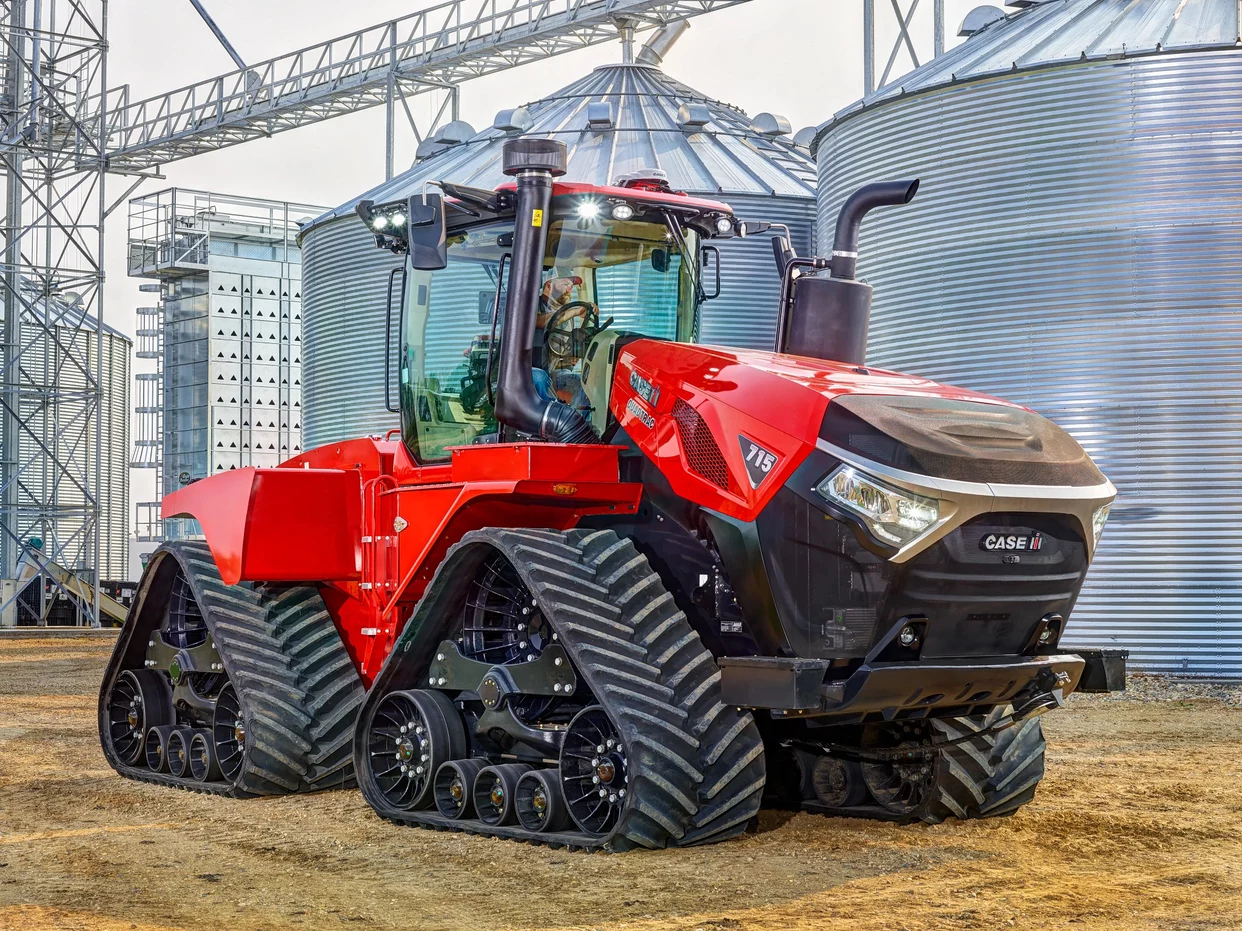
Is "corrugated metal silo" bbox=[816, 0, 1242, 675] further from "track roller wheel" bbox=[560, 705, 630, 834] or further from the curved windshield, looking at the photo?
"track roller wheel" bbox=[560, 705, 630, 834]

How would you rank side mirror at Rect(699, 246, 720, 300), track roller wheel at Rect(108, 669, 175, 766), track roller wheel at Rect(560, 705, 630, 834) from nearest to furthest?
track roller wheel at Rect(560, 705, 630, 834)
side mirror at Rect(699, 246, 720, 300)
track roller wheel at Rect(108, 669, 175, 766)

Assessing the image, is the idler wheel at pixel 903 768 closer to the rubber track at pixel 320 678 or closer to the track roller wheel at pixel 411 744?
the track roller wheel at pixel 411 744

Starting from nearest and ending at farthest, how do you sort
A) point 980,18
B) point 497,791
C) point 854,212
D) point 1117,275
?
point 497,791 < point 854,212 < point 1117,275 < point 980,18

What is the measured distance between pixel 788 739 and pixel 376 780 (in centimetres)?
214

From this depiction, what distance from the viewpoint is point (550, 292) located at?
7.91 m

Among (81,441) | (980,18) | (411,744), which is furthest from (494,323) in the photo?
(81,441)

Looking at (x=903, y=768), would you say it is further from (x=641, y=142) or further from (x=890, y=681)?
(x=641, y=142)

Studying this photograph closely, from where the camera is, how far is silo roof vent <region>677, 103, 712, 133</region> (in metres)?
23.8

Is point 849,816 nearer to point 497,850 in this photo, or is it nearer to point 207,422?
point 497,850

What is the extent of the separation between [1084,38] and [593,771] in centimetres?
1298

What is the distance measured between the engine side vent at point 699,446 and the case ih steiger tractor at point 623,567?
23 millimetres

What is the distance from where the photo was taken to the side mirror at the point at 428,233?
24.6ft

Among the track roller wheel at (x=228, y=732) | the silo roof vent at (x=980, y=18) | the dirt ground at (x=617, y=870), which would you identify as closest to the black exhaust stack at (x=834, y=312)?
the dirt ground at (x=617, y=870)

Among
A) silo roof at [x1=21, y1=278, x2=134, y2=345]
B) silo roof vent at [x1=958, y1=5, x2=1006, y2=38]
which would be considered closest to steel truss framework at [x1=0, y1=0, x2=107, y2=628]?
silo roof at [x1=21, y1=278, x2=134, y2=345]
